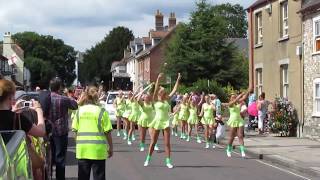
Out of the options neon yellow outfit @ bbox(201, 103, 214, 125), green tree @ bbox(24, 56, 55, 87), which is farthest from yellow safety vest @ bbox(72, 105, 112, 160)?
green tree @ bbox(24, 56, 55, 87)

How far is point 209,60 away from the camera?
2079 inches

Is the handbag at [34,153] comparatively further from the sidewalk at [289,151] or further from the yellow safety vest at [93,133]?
the sidewalk at [289,151]

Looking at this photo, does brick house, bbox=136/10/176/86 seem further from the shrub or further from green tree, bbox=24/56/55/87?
the shrub

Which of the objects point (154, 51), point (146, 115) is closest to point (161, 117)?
point (146, 115)

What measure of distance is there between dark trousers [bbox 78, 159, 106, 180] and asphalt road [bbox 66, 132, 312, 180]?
348 centimetres

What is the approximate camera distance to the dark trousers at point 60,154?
32.8 feet

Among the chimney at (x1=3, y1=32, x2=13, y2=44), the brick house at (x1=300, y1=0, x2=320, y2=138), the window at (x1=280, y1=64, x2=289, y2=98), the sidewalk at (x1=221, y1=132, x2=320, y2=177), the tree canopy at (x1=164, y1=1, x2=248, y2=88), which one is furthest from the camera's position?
the chimney at (x1=3, y1=32, x2=13, y2=44)

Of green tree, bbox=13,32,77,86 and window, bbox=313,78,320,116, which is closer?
window, bbox=313,78,320,116

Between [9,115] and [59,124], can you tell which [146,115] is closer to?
[59,124]

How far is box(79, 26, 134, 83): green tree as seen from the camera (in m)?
107

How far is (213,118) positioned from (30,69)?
90.5 m

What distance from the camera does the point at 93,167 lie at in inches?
334

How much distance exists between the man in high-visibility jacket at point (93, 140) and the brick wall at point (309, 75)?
50.1 ft

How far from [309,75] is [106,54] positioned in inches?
3435
